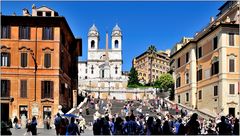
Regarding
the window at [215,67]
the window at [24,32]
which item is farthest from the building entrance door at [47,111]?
the window at [215,67]

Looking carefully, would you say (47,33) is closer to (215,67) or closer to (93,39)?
(215,67)

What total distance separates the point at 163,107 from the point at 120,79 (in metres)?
96.6

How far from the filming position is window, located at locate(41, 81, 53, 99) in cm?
5356

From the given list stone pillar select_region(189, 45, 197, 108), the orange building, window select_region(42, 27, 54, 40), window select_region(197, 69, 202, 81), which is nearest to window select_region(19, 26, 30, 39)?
the orange building

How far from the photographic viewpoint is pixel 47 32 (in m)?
55.0

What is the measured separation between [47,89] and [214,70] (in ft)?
63.8

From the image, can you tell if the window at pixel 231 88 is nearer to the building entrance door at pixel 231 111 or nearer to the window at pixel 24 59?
the building entrance door at pixel 231 111

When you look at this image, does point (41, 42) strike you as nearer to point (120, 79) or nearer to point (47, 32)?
point (47, 32)

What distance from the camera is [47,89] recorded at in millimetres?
53844

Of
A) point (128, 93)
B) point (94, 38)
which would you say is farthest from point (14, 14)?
point (94, 38)

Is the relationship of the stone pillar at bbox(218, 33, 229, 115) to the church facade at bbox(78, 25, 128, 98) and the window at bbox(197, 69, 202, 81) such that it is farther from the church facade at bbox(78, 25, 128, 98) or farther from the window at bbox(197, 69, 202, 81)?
the church facade at bbox(78, 25, 128, 98)

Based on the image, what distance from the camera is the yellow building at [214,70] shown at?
55062mm

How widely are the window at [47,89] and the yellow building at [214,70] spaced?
18670 millimetres

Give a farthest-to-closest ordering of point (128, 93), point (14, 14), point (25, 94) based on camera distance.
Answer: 1. point (128, 93)
2. point (14, 14)
3. point (25, 94)
